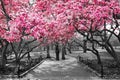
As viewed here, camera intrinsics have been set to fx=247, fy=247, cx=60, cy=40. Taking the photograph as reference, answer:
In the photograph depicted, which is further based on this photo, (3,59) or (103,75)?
(3,59)

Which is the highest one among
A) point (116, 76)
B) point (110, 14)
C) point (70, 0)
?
point (70, 0)

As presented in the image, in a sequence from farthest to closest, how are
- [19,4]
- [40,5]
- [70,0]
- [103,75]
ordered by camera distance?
[19,4], [40,5], [103,75], [70,0]

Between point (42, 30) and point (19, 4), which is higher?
point (19, 4)

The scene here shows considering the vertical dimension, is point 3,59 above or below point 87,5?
below

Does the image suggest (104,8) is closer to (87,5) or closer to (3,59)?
(87,5)

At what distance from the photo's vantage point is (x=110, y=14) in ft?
64.3

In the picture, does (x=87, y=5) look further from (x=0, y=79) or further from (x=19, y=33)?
(x=0, y=79)

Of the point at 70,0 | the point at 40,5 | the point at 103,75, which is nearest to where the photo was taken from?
the point at 70,0

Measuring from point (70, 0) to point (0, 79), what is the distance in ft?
27.6

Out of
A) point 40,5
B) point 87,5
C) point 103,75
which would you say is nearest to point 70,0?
point 87,5

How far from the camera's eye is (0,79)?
64.7 ft

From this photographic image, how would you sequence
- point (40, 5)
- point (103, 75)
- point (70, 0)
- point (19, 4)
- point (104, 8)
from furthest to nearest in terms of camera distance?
point (19, 4)
point (40, 5)
point (103, 75)
point (70, 0)
point (104, 8)

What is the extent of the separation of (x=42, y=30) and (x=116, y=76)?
7.23 m

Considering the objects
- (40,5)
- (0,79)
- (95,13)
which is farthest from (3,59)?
(95,13)
